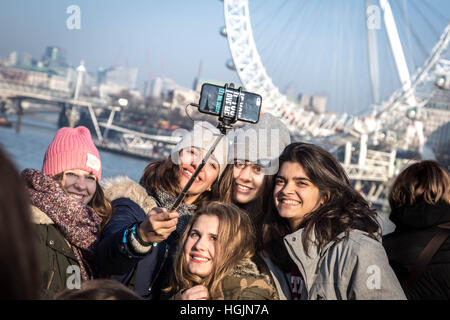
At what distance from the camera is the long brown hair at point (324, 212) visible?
1.45m

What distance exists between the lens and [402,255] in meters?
1.60

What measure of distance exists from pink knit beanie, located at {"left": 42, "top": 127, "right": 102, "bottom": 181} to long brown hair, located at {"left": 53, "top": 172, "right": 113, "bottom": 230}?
0.11 ft

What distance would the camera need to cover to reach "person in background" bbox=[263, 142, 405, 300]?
1317mm

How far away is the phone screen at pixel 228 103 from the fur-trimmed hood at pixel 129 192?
81 cm

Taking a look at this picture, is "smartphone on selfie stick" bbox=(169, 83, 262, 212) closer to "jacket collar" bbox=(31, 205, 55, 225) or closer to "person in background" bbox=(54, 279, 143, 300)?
"person in background" bbox=(54, 279, 143, 300)

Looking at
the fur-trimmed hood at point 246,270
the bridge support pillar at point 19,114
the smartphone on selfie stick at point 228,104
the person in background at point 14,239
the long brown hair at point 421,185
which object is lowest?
the bridge support pillar at point 19,114

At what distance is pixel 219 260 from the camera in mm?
1476

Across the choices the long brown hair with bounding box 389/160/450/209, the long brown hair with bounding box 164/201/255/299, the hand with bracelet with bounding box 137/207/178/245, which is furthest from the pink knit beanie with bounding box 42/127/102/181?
the long brown hair with bounding box 389/160/450/209

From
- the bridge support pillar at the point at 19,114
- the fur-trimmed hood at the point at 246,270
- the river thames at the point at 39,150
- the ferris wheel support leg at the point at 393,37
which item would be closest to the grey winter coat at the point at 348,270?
the fur-trimmed hood at the point at 246,270

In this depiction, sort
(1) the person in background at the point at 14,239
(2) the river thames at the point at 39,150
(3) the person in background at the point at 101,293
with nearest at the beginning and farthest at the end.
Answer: (1) the person in background at the point at 14,239, (3) the person in background at the point at 101,293, (2) the river thames at the point at 39,150

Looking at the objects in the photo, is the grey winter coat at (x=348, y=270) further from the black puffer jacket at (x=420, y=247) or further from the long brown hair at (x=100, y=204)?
the long brown hair at (x=100, y=204)
